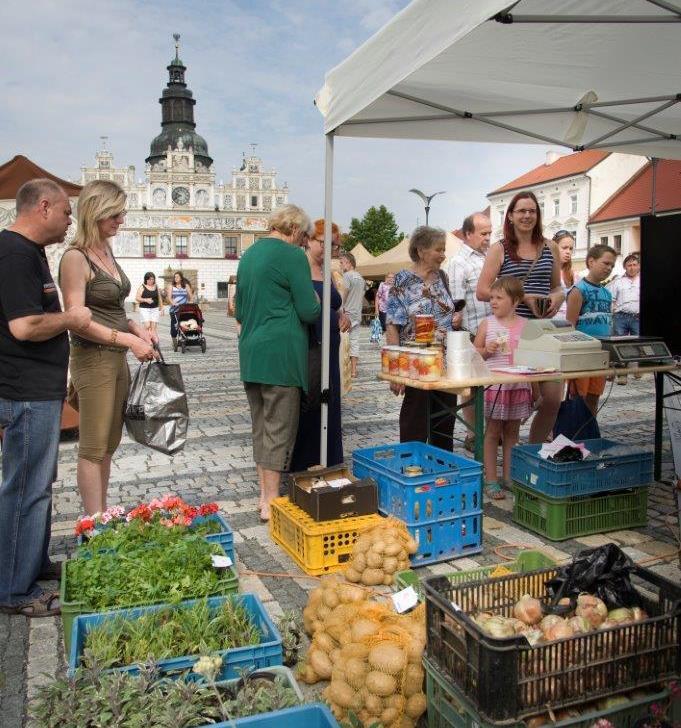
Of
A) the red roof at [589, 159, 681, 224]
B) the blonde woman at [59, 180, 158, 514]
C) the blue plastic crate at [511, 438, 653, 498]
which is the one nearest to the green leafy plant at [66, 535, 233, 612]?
the blonde woman at [59, 180, 158, 514]

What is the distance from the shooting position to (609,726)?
1.93 meters

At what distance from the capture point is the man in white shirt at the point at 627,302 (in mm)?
12039

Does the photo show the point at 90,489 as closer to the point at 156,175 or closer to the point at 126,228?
the point at 126,228

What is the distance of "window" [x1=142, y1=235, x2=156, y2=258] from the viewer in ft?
325

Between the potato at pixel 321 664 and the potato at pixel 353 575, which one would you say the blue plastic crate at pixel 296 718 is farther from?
the potato at pixel 353 575

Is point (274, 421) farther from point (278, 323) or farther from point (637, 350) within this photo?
point (637, 350)

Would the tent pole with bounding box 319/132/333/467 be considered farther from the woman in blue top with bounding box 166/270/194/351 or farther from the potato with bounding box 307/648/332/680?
the woman in blue top with bounding box 166/270/194/351

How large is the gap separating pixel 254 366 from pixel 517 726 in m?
2.95

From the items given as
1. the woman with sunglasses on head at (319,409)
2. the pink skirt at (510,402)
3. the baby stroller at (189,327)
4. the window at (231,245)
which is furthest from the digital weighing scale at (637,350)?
the window at (231,245)

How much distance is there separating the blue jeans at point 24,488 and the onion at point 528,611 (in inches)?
89.1

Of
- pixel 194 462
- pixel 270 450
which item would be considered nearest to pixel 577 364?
pixel 270 450

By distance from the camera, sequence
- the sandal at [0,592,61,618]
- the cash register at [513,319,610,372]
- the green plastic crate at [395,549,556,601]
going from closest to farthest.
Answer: the green plastic crate at [395,549,556,601] → the sandal at [0,592,61,618] → the cash register at [513,319,610,372]

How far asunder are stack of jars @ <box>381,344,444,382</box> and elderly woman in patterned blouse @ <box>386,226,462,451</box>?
17.3 inches

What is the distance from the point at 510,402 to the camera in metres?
5.46
